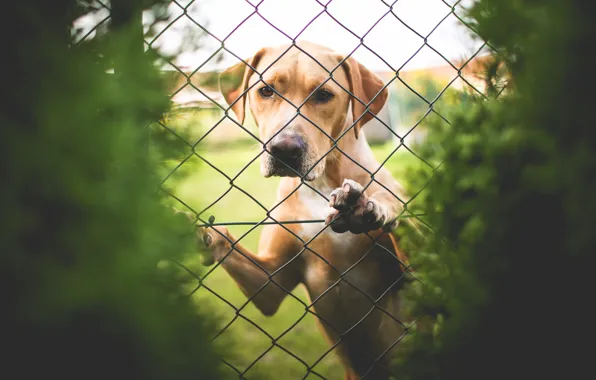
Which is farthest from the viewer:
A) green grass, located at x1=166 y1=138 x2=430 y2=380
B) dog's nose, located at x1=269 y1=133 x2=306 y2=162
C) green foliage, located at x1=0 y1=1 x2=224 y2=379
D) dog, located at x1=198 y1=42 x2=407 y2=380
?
dog, located at x1=198 y1=42 x2=407 y2=380

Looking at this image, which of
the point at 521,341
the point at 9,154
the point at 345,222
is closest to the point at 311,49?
the point at 345,222

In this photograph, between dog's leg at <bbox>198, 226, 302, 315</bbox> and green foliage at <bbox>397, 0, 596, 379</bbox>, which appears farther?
dog's leg at <bbox>198, 226, 302, 315</bbox>

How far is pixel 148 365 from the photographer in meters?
0.76

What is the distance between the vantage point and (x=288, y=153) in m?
2.06

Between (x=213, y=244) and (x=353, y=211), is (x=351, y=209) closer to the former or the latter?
(x=353, y=211)

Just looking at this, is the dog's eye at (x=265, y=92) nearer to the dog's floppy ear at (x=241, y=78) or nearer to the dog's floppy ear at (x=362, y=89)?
the dog's floppy ear at (x=241, y=78)

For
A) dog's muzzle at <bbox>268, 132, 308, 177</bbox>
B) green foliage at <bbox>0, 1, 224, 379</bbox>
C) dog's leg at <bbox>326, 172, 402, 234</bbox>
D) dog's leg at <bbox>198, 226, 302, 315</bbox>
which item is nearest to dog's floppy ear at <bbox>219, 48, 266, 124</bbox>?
dog's muzzle at <bbox>268, 132, 308, 177</bbox>

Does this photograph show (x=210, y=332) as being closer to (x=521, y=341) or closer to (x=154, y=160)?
(x=154, y=160)

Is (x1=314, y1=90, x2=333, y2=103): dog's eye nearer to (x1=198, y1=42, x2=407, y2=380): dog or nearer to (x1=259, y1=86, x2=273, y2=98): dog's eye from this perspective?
(x1=198, y1=42, x2=407, y2=380): dog

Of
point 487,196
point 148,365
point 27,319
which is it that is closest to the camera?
point 27,319

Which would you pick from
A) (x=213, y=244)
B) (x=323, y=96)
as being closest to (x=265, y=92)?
(x=323, y=96)

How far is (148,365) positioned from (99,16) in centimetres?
61

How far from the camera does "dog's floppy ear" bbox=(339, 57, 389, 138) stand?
229cm

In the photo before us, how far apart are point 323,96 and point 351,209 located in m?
0.76
